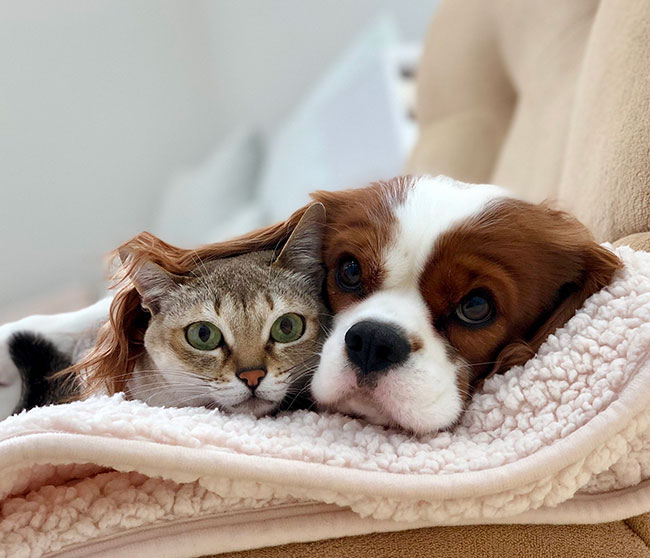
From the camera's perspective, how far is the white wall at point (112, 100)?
13.9ft

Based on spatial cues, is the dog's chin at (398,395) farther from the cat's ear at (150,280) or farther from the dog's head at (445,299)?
the cat's ear at (150,280)

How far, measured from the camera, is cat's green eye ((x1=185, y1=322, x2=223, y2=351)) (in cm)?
94

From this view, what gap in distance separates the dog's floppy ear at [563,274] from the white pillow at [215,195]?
102 inches

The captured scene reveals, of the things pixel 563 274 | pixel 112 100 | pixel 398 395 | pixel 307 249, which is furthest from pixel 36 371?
pixel 112 100

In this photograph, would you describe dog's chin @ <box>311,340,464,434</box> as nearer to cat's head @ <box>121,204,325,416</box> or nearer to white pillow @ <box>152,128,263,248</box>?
cat's head @ <box>121,204,325,416</box>

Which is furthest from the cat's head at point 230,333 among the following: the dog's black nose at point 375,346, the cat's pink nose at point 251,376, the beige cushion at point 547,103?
the beige cushion at point 547,103

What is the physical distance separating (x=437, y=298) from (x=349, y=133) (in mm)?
2140

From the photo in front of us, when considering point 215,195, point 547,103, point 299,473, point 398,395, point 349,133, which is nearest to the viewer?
point 299,473

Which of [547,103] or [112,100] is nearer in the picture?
[547,103]

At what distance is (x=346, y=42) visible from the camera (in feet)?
12.2

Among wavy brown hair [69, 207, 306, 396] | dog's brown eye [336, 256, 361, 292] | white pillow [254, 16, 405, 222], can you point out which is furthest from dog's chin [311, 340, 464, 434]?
white pillow [254, 16, 405, 222]

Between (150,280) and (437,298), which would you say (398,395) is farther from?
(150,280)

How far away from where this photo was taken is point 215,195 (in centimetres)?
377

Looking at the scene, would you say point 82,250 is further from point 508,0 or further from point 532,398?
point 532,398
